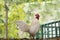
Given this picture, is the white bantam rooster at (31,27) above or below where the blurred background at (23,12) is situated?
below

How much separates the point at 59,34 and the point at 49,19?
199mm

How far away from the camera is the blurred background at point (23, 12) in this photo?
188 cm

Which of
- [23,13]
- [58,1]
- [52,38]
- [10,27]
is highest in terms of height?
[58,1]

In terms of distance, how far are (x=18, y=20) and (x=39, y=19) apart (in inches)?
9.1

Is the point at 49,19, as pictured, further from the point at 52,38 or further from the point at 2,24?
the point at 2,24

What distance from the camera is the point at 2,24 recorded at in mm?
1885

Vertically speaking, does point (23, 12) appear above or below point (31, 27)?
above

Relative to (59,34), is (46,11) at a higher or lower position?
higher

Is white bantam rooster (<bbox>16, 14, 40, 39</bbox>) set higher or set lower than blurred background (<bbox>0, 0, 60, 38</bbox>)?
lower

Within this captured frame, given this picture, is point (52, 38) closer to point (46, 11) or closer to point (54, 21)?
point (54, 21)

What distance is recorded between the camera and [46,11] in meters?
1.90

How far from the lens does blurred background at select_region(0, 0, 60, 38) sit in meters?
1.88

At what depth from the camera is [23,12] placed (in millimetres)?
1889

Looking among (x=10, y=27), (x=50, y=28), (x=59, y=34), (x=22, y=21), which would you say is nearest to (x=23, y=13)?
(x=22, y=21)
